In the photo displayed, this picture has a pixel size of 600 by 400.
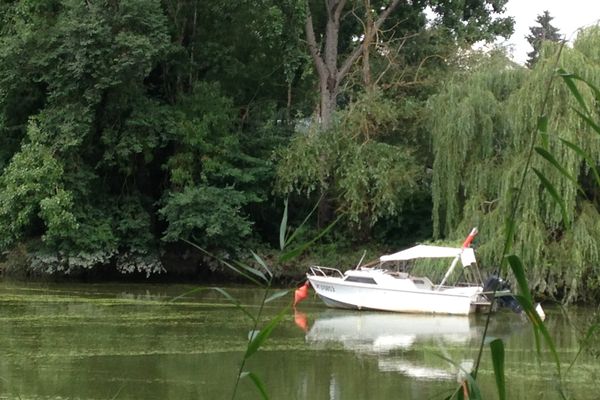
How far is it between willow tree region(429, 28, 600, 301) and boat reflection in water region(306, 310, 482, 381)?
1837 mm

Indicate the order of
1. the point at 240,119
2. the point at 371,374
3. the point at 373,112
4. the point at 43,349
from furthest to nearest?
the point at 240,119, the point at 373,112, the point at 43,349, the point at 371,374

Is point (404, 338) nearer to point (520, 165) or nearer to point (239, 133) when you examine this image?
point (520, 165)

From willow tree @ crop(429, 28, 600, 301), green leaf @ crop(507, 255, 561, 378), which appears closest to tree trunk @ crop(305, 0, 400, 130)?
willow tree @ crop(429, 28, 600, 301)

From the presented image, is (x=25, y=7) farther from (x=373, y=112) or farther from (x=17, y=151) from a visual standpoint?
(x=373, y=112)

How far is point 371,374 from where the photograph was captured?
968 centimetres

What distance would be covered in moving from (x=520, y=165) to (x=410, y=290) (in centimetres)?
292

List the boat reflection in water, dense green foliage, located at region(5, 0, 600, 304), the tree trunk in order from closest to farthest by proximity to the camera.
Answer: the boat reflection in water < dense green foliage, located at region(5, 0, 600, 304) < the tree trunk

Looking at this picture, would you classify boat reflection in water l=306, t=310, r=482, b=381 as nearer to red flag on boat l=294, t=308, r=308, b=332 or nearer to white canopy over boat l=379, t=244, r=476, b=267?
red flag on boat l=294, t=308, r=308, b=332

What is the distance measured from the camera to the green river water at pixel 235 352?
8.56 meters

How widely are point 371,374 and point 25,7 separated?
1346 cm

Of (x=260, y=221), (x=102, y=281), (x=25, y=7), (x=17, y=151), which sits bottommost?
(x=102, y=281)

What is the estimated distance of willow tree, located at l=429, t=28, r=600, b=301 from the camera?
14.9 metres

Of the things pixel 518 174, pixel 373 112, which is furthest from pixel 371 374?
pixel 373 112

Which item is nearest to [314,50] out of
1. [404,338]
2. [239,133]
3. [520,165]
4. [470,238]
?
[239,133]
